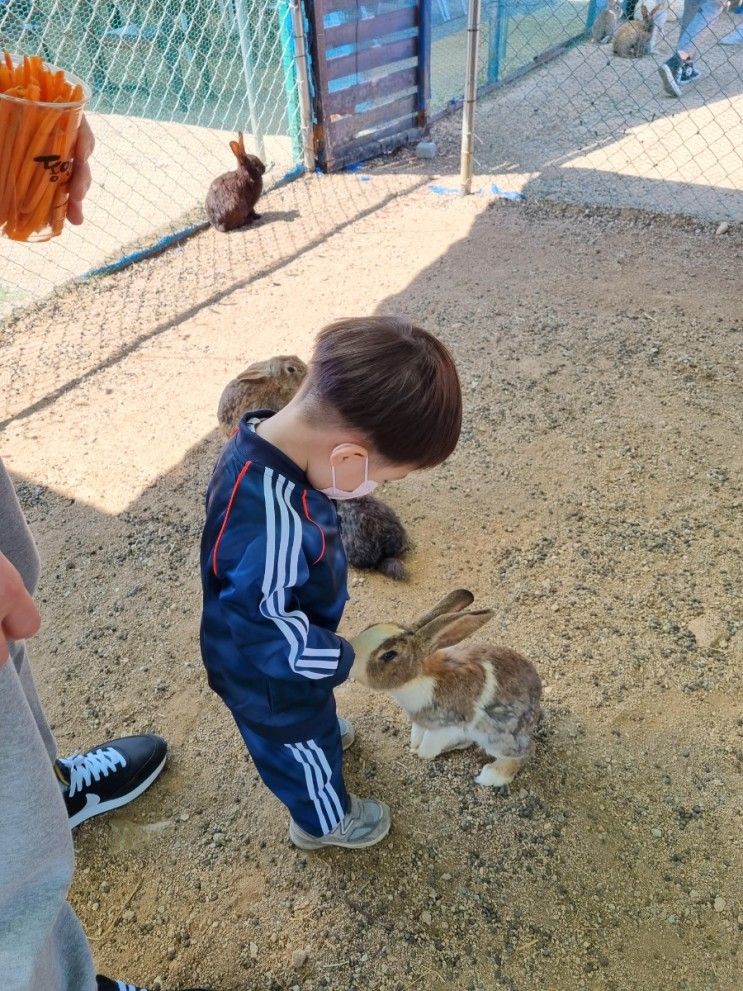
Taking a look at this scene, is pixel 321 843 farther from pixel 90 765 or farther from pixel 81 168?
pixel 81 168

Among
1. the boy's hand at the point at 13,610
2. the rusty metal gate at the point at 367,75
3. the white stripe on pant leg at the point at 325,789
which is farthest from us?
the rusty metal gate at the point at 367,75

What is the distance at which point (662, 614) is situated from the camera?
9.48 ft

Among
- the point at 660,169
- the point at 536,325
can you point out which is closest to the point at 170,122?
the point at 660,169

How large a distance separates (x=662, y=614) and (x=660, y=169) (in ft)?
19.1

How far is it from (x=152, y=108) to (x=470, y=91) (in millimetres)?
4927

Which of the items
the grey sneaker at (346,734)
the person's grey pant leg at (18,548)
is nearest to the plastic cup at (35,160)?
the person's grey pant leg at (18,548)

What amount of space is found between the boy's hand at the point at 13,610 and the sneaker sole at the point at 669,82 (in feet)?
34.4

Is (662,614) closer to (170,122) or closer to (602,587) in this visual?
(602,587)

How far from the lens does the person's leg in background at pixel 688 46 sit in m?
9.30

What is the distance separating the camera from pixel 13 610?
3.43ft

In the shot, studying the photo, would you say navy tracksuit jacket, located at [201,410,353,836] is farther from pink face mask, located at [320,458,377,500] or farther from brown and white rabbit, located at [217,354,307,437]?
brown and white rabbit, located at [217,354,307,437]

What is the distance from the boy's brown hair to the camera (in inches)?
64.2

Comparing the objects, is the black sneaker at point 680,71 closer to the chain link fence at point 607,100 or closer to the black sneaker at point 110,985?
the chain link fence at point 607,100

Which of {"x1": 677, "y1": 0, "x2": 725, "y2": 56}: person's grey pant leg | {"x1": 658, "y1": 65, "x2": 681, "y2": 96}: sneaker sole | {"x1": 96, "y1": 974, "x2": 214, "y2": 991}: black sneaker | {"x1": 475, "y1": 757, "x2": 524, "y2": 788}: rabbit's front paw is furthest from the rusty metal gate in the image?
{"x1": 96, "y1": 974, "x2": 214, "y2": 991}: black sneaker
